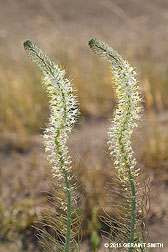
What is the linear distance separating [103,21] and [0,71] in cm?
784

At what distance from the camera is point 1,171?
415cm

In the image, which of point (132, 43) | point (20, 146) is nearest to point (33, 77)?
point (20, 146)

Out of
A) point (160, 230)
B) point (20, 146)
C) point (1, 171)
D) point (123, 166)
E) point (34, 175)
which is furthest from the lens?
point (20, 146)

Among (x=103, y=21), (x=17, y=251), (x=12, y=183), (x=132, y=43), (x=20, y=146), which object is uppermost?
(x=103, y=21)

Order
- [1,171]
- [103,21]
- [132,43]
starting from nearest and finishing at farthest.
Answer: [1,171], [132,43], [103,21]

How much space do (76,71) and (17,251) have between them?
316 centimetres

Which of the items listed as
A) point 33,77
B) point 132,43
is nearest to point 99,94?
point 33,77

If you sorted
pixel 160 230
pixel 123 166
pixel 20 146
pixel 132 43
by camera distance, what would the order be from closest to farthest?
pixel 123 166 → pixel 160 230 → pixel 20 146 → pixel 132 43

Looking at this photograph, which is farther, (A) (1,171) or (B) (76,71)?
(B) (76,71)

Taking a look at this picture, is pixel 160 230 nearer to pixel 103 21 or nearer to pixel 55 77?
pixel 55 77

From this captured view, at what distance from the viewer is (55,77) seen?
5.10 feet

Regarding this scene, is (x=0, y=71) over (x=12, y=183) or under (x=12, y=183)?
over

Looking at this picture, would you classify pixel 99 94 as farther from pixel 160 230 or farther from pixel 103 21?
pixel 103 21

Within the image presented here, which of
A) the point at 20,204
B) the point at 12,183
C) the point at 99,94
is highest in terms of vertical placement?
the point at 99,94
